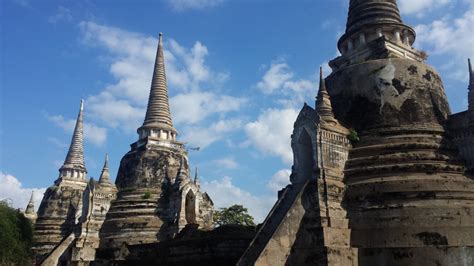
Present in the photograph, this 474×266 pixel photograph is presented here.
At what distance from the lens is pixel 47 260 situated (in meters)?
30.1

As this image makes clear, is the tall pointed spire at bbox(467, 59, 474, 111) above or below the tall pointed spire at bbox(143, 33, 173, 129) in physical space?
below

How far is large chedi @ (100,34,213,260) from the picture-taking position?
29.6 metres

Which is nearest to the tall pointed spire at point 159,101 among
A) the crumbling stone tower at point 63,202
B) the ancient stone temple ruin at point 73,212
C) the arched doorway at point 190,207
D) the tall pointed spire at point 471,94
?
the ancient stone temple ruin at point 73,212

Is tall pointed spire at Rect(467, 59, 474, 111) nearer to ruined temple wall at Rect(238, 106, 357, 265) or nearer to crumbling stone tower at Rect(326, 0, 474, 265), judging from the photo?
crumbling stone tower at Rect(326, 0, 474, 265)

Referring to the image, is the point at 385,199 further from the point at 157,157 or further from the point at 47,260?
the point at 47,260

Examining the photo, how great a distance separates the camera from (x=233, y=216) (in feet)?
148

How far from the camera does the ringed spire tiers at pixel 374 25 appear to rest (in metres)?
23.0

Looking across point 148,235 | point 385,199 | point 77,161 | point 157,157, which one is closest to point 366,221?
point 385,199

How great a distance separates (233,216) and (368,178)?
28997 millimetres

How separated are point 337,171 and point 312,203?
1.99 m

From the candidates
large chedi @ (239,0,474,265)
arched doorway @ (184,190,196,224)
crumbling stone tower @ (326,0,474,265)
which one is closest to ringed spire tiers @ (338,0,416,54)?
crumbling stone tower @ (326,0,474,265)

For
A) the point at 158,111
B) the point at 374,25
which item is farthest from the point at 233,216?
the point at 374,25

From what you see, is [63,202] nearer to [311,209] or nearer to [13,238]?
[13,238]

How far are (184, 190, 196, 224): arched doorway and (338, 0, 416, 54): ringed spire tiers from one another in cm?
1380
